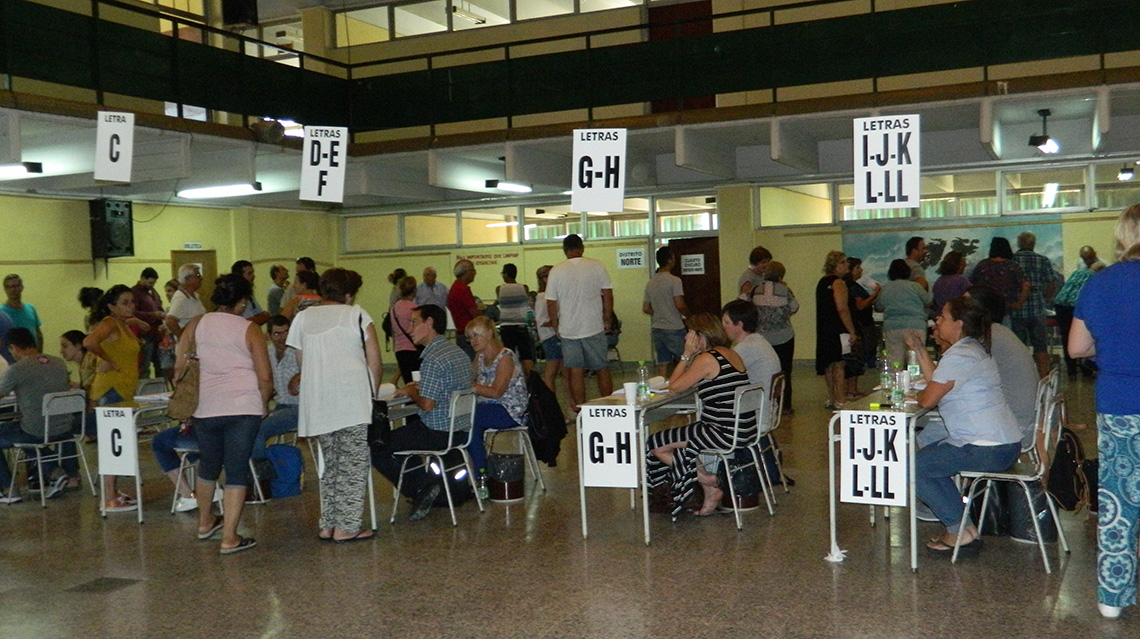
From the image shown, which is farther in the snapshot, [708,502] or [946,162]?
[946,162]

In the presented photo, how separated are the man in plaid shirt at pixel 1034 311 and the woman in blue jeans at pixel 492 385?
19.2ft

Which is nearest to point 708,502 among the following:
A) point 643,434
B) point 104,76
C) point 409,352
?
point 643,434

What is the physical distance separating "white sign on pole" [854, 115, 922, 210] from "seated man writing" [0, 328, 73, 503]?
17.7ft

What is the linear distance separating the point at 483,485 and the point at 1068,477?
11.4 ft

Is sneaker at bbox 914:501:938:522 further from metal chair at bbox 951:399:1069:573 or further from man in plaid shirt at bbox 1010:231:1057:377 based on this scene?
man in plaid shirt at bbox 1010:231:1057:377

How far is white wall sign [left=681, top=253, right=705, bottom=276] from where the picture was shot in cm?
1420

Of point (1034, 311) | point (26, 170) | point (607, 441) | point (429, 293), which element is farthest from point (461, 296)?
point (1034, 311)

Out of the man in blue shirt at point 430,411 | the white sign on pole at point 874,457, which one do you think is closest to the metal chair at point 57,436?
the man in blue shirt at point 430,411

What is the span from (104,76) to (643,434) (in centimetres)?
664

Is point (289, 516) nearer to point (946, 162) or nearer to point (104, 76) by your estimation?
point (104, 76)

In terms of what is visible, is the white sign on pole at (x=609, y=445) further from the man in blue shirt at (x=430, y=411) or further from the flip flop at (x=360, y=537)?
the flip flop at (x=360, y=537)

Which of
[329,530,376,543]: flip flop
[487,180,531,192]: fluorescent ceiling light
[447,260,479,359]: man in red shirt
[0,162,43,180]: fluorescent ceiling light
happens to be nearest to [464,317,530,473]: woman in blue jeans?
[329,530,376,543]: flip flop

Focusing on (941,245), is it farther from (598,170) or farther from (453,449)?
(453,449)

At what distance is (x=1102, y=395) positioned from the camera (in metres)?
4.04
